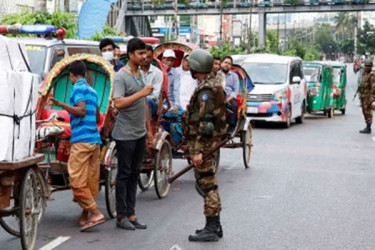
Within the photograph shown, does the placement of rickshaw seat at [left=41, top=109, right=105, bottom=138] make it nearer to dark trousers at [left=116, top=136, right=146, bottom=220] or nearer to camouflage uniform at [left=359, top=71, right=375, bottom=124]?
dark trousers at [left=116, top=136, right=146, bottom=220]

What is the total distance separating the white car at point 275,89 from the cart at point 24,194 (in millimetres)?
16895

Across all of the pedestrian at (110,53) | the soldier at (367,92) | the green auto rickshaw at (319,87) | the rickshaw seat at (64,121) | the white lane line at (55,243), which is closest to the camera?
the white lane line at (55,243)

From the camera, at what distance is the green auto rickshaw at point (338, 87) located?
32.0 metres

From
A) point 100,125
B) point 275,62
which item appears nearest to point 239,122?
point 100,125

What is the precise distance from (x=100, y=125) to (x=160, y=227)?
5.10 feet

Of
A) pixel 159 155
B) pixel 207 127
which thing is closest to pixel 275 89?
pixel 159 155

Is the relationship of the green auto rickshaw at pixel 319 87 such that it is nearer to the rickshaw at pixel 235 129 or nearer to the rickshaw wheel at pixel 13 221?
the rickshaw at pixel 235 129

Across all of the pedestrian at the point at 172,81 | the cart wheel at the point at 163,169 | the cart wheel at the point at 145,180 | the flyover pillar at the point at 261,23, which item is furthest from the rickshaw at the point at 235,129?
the flyover pillar at the point at 261,23

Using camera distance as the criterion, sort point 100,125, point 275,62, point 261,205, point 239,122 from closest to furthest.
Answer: point 100,125 < point 261,205 < point 239,122 < point 275,62

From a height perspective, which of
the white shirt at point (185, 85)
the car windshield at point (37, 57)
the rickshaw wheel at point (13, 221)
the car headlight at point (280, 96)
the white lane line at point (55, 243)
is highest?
the car windshield at point (37, 57)

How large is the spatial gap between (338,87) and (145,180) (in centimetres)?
2034

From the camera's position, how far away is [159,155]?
1212cm

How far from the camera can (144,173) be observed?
12.9 meters

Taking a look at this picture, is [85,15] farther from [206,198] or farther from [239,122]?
[206,198]
